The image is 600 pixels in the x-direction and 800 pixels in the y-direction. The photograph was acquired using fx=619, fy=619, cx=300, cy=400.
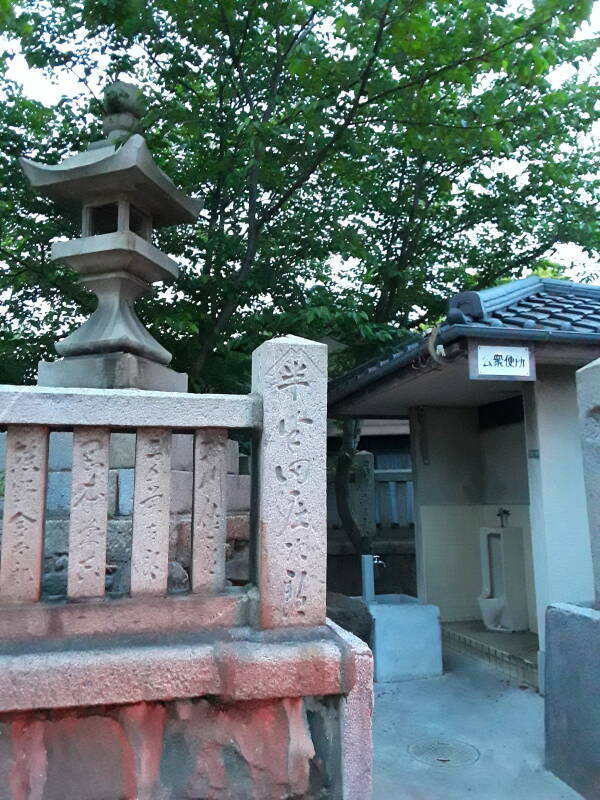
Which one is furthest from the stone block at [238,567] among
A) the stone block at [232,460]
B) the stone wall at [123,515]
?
the stone block at [232,460]

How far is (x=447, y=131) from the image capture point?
5.96 meters

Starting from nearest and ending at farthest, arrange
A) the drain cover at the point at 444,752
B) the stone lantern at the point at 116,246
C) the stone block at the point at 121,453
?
the stone block at the point at 121,453 < the drain cover at the point at 444,752 < the stone lantern at the point at 116,246

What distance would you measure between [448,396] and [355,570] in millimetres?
3884

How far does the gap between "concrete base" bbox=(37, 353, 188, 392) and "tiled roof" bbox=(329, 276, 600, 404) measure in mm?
2303

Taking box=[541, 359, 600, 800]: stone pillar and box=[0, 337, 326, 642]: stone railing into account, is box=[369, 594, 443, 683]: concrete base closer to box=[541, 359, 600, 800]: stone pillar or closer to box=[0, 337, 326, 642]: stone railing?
box=[541, 359, 600, 800]: stone pillar

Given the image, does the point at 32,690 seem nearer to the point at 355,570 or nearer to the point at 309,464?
the point at 309,464

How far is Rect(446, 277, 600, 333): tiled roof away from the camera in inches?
195

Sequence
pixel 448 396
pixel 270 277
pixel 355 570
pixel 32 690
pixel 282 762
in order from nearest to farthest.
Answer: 1. pixel 32 690
2. pixel 282 762
3. pixel 448 396
4. pixel 270 277
5. pixel 355 570

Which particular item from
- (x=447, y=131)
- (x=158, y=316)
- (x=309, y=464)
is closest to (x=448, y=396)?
(x=447, y=131)

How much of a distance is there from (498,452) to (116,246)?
17.2ft

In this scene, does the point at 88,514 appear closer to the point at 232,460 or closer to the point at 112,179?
the point at 232,460

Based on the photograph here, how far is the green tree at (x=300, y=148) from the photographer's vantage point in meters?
5.66

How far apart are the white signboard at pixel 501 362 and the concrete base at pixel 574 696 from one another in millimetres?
1774

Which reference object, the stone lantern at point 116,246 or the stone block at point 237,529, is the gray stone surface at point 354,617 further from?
the stone lantern at point 116,246
